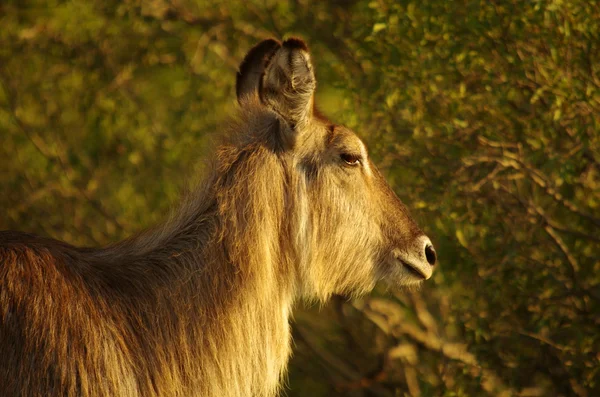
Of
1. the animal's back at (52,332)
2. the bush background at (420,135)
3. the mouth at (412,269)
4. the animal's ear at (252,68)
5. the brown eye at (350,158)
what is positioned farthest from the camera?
the bush background at (420,135)

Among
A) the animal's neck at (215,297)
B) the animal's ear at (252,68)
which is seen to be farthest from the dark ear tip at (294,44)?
the animal's neck at (215,297)

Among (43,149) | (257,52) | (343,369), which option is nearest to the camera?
(257,52)

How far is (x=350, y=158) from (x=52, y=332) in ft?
5.74

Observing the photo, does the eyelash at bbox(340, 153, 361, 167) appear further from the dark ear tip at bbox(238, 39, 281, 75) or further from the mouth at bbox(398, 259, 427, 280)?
the dark ear tip at bbox(238, 39, 281, 75)

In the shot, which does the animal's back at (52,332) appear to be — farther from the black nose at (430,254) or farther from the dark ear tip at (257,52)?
the black nose at (430,254)

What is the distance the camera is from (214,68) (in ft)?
28.8

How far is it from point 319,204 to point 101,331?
50.4 inches

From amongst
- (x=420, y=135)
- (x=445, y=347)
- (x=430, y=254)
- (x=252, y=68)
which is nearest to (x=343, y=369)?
(x=445, y=347)

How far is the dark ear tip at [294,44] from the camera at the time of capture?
4512mm

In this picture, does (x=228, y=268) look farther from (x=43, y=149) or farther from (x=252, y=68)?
(x=43, y=149)

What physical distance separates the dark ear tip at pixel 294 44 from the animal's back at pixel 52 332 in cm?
144

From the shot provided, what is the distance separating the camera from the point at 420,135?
22.1 ft

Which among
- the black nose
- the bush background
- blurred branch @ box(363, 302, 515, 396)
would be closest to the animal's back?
the bush background

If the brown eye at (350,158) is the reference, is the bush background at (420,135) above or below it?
below
